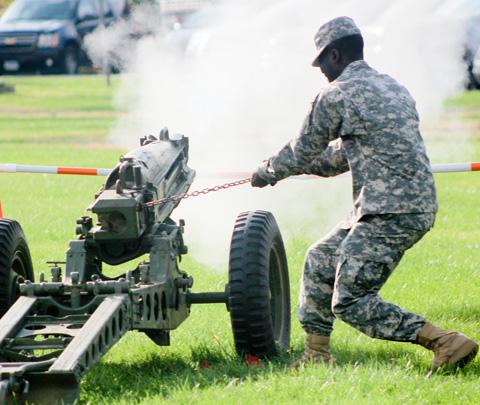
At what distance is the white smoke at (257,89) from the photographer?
13078 mm

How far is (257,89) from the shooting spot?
17141 mm

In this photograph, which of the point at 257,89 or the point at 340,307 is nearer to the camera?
the point at 340,307

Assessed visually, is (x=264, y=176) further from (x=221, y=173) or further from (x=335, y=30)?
(x=221, y=173)

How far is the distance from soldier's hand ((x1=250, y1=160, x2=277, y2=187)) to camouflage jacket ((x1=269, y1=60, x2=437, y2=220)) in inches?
11.2

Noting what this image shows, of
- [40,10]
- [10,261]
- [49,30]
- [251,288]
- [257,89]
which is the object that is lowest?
[251,288]

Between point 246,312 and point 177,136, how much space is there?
1849 mm

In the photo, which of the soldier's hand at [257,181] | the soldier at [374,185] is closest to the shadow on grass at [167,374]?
the soldier at [374,185]

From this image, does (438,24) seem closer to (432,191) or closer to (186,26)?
(186,26)

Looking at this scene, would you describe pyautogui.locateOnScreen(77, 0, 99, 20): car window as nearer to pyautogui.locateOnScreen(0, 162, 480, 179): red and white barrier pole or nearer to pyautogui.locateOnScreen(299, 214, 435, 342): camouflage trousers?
pyautogui.locateOnScreen(0, 162, 480, 179): red and white barrier pole

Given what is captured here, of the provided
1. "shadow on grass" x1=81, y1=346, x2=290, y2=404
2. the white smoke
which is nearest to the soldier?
"shadow on grass" x1=81, y1=346, x2=290, y2=404

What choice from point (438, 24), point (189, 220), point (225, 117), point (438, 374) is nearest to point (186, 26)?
point (438, 24)

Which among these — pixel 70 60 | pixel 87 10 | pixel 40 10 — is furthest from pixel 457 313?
pixel 40 10

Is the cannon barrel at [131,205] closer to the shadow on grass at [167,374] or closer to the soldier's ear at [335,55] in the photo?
the shadow on grass at [167,374]

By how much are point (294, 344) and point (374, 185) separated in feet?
4.53
